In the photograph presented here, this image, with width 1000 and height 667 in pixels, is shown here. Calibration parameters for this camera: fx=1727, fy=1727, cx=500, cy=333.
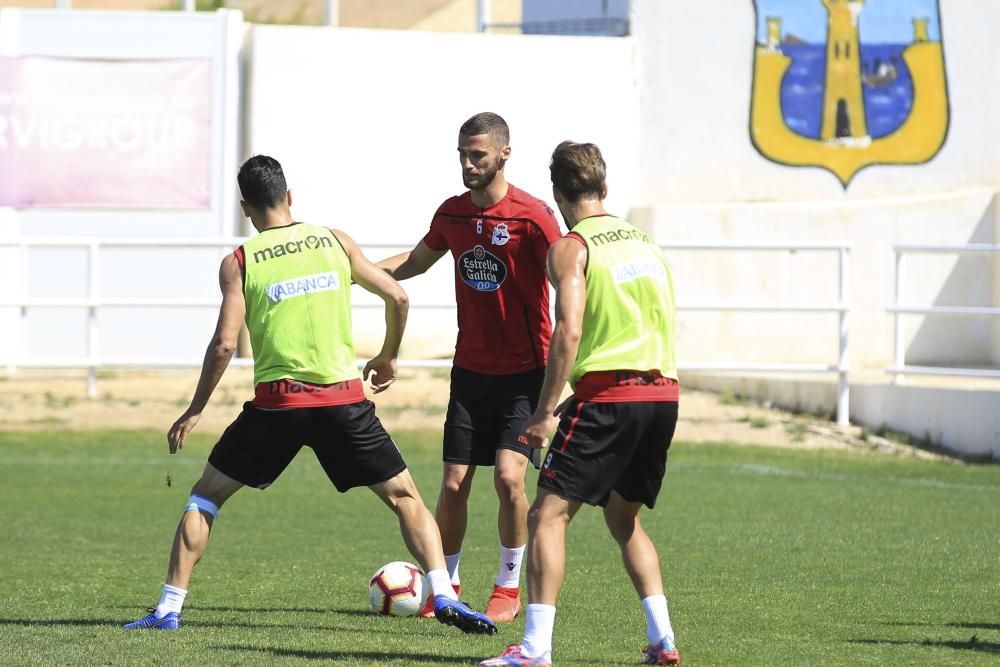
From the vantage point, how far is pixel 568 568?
9547 millimetres

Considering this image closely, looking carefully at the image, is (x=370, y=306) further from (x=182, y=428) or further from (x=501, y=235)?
(x=182, y=428)

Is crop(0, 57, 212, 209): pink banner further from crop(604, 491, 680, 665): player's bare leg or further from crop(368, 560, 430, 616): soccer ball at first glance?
crop(604, 491, 680, 665): player's bare leg

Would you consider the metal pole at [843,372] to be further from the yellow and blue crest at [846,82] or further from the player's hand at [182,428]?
the player's hand at [182,428]

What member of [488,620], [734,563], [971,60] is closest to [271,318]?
[488,620]

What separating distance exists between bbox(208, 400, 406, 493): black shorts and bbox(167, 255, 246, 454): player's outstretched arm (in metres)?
0.20

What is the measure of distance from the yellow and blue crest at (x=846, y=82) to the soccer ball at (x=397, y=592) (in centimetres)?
1534

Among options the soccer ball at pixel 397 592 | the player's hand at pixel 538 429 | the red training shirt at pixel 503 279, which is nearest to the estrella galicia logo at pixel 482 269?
the red training shirt at pixel 503 279

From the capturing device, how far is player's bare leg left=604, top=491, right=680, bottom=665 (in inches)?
255

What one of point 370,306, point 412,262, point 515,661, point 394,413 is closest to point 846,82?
point 370,306

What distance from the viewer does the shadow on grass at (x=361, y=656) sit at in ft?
21.7

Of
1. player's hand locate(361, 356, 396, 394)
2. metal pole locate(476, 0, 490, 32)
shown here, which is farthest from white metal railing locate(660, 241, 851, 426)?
player's hand locate(361, 356, 396, 394)

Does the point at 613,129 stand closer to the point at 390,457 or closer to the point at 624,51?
the point at 624,51

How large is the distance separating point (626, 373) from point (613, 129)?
53.6ft

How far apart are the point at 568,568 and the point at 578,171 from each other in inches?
144
